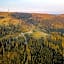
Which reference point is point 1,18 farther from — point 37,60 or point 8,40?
point 37,60

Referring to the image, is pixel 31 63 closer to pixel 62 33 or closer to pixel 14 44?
pixel 14 44

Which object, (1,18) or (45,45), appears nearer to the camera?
(45,45)

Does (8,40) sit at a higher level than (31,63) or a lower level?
higher

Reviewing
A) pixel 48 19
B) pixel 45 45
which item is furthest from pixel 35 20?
pixel 45 45

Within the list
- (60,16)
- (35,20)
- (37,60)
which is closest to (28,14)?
(35,20)

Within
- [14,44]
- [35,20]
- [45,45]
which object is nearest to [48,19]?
[35,20]

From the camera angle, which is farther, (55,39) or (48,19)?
Answer: (48,19)

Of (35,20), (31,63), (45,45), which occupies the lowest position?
(31,63)

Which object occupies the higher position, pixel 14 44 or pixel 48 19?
pixel 48 19
